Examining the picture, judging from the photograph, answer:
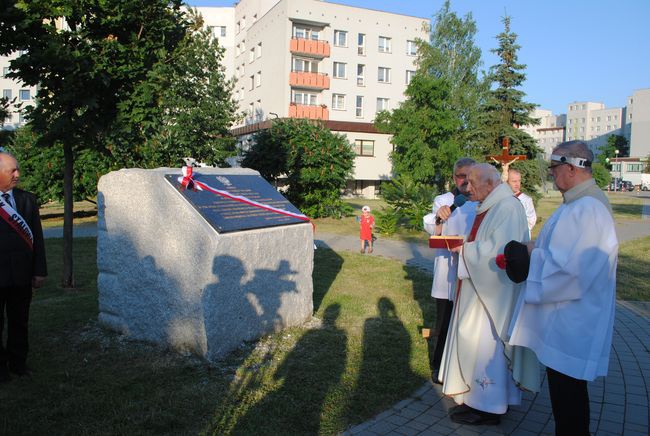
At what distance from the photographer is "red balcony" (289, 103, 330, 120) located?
3775 cm

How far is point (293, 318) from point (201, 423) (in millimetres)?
2408

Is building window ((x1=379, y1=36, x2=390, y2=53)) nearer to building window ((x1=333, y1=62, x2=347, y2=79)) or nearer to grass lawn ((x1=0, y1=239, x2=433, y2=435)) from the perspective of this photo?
building window ((x1=333, y1=62, x2=347, y2=79))

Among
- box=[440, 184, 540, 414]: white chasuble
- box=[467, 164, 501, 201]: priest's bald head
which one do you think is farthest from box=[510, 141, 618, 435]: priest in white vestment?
box=[467, 164, 501, 201]: priest's bald head

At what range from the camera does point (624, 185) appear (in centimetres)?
7631

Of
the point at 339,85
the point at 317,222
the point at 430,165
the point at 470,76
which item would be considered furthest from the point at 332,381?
the point at 339,85

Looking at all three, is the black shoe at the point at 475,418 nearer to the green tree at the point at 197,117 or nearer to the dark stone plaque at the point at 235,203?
the dark stone plaque at the point at 235,203

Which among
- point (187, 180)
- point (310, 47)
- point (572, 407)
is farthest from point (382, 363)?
point (310, 47)

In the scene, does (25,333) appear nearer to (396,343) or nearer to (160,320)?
(160,320)

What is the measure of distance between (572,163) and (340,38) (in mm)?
40369

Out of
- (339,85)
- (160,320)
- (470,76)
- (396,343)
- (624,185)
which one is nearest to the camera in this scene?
(160,320)

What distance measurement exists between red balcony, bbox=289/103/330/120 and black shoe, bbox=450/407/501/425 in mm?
34811

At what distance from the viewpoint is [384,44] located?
42281 millimetres

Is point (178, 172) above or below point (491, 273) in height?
above

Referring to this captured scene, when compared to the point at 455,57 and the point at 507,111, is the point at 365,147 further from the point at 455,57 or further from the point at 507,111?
the point at 507,111
